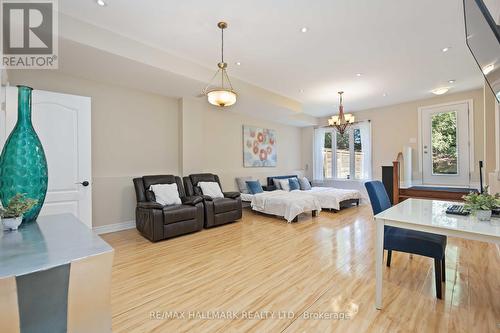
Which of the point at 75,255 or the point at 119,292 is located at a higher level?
the point at 75,255

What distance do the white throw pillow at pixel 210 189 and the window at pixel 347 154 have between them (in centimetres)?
434

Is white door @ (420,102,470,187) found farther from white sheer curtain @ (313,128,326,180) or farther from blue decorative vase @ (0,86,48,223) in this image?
blue decorative vase @ (0,86,48,223)

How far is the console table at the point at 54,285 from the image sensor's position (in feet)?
2.33

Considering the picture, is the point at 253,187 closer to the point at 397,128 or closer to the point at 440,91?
the point at 397,128

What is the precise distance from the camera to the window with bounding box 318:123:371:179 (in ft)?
22.6

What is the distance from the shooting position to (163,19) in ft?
8.80

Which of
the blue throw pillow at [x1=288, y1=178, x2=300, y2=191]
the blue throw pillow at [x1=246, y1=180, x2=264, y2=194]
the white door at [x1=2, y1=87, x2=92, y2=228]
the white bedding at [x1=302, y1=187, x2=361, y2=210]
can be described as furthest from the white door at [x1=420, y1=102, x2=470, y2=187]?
the white door at [x1=2, y1=87, x2=92, y2=228]

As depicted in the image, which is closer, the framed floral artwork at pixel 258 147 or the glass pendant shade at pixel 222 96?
the glass pendant shade at pixel 222 96

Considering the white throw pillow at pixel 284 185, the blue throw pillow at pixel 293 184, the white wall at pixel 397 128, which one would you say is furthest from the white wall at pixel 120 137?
the white wall at pixel 397 128

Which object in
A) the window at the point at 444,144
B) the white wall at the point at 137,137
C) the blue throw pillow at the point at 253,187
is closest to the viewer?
the white wall at the point at 137,137

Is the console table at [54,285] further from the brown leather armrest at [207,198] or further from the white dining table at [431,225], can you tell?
the brown leather armrest at [207,198]

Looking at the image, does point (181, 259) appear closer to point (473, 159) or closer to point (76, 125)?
point (76, 125)

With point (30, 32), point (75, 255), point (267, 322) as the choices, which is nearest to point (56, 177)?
point (30, 32)

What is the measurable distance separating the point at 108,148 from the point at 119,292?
8.96ft
